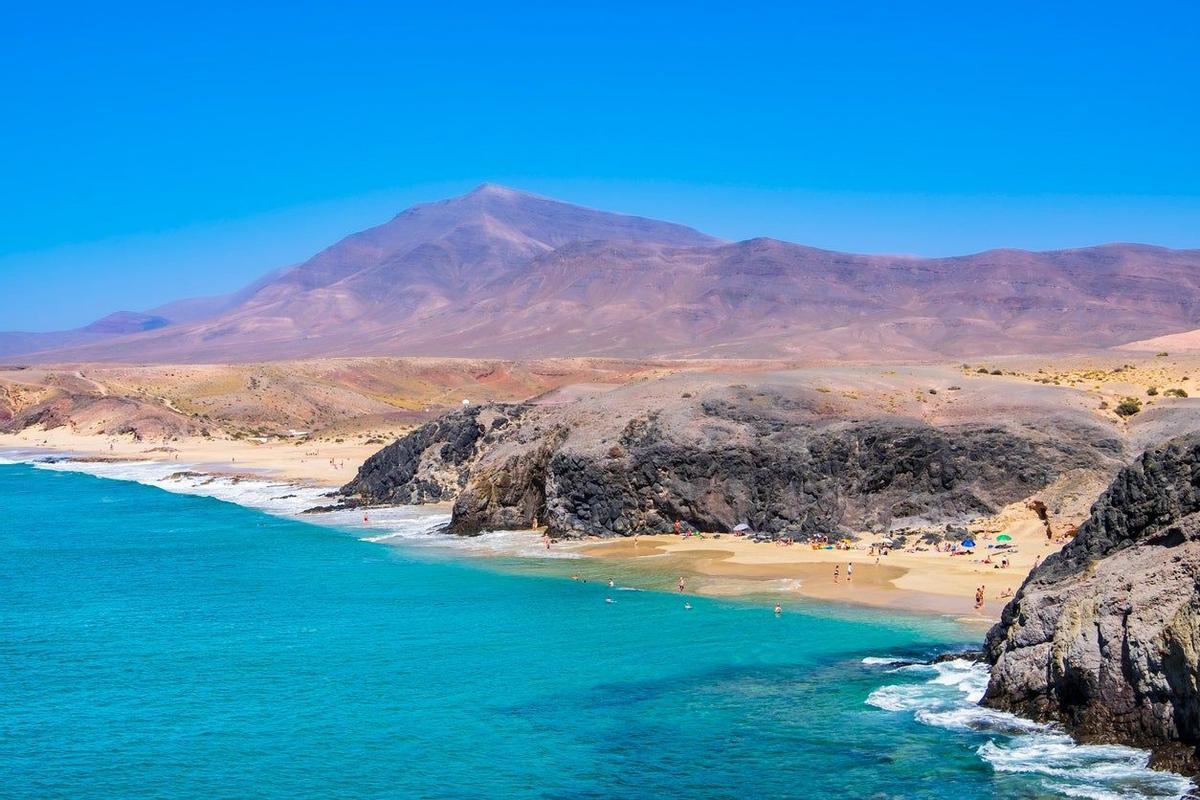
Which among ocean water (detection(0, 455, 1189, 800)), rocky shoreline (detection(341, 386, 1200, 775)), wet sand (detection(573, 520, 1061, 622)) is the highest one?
rocky shoreline (detection(341, 386, 1200, 775))

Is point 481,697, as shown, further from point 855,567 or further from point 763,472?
point 763,472

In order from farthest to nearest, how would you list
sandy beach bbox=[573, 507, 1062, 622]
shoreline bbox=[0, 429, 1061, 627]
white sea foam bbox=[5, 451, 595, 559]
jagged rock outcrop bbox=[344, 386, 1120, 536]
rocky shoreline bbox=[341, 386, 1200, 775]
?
white sea foam bbox=[5, 451, 595, 559]
jagged rock outcrop bbox=[344, 386, 1120, 536]
shoreline bbox=[0, 429, 1061, 627]
sandy beach bbox=[573, 507, 1062, 622]
rocky shoreline bbox=[341, 386, 1200, 775]

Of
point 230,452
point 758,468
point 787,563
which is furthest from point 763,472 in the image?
point 230,452

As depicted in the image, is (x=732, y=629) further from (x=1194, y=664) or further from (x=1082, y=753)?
(x=1194, y=664)

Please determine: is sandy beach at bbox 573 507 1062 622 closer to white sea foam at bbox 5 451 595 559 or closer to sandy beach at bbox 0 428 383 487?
white sea foam at bbox 5 451 595 559

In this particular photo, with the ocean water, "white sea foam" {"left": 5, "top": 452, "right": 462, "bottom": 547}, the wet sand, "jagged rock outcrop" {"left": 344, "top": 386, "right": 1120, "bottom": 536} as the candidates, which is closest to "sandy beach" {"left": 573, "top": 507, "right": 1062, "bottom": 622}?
the wet sand

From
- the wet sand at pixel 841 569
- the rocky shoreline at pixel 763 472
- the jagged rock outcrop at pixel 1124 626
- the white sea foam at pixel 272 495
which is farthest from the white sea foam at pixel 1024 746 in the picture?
the white sea foam at pixel 272 495

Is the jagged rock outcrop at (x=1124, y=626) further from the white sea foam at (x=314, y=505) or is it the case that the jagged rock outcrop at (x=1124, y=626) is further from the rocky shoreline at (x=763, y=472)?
the white sea foam at (x=314, y=505)
